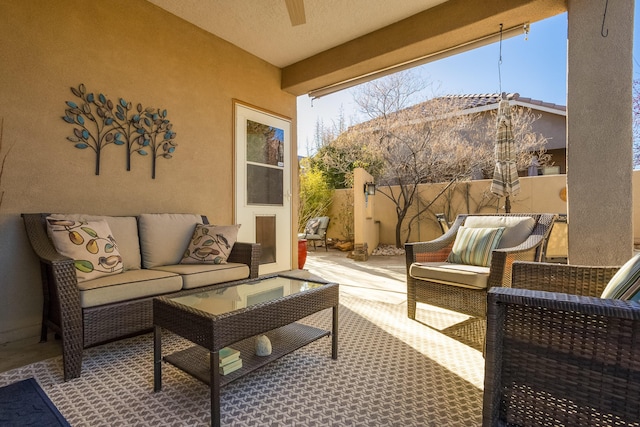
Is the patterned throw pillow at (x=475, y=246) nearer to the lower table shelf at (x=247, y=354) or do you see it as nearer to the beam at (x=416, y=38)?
the lower table shelf at (x=247, y=354)

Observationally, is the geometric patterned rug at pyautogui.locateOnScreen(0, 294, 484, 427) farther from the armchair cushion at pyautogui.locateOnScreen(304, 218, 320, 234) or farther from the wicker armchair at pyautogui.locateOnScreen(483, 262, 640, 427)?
the armchair cushion at pyautogui.locateOnScreen(304, 218, 320, 234)

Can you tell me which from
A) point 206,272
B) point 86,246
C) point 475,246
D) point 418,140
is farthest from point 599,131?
point 418,140

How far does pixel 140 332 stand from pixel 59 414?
2.12 ft

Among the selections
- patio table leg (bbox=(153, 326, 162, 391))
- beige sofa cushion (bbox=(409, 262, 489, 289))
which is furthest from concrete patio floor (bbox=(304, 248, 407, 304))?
patio table leg (bbox=(153, 326, 162, 391))

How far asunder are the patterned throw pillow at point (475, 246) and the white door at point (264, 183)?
248 centimetres

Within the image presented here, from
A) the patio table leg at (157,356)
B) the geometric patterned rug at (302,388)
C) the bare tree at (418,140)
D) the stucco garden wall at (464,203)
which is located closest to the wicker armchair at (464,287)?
the geometric patterned rug at (302,388)

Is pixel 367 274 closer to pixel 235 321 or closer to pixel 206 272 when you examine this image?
pixel 206 272

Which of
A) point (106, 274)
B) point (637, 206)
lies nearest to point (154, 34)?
point (106, 274)

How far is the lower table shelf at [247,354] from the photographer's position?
156 centimetres

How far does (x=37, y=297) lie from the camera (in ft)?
8.49

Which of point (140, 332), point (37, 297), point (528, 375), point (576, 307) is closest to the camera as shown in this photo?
point (576, 307)

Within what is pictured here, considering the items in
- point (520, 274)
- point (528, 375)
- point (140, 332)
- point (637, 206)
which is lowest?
point (140, 332)

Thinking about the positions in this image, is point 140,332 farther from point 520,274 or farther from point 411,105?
point 411,105

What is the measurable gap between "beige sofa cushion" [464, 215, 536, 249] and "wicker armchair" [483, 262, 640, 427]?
73.9 inches
